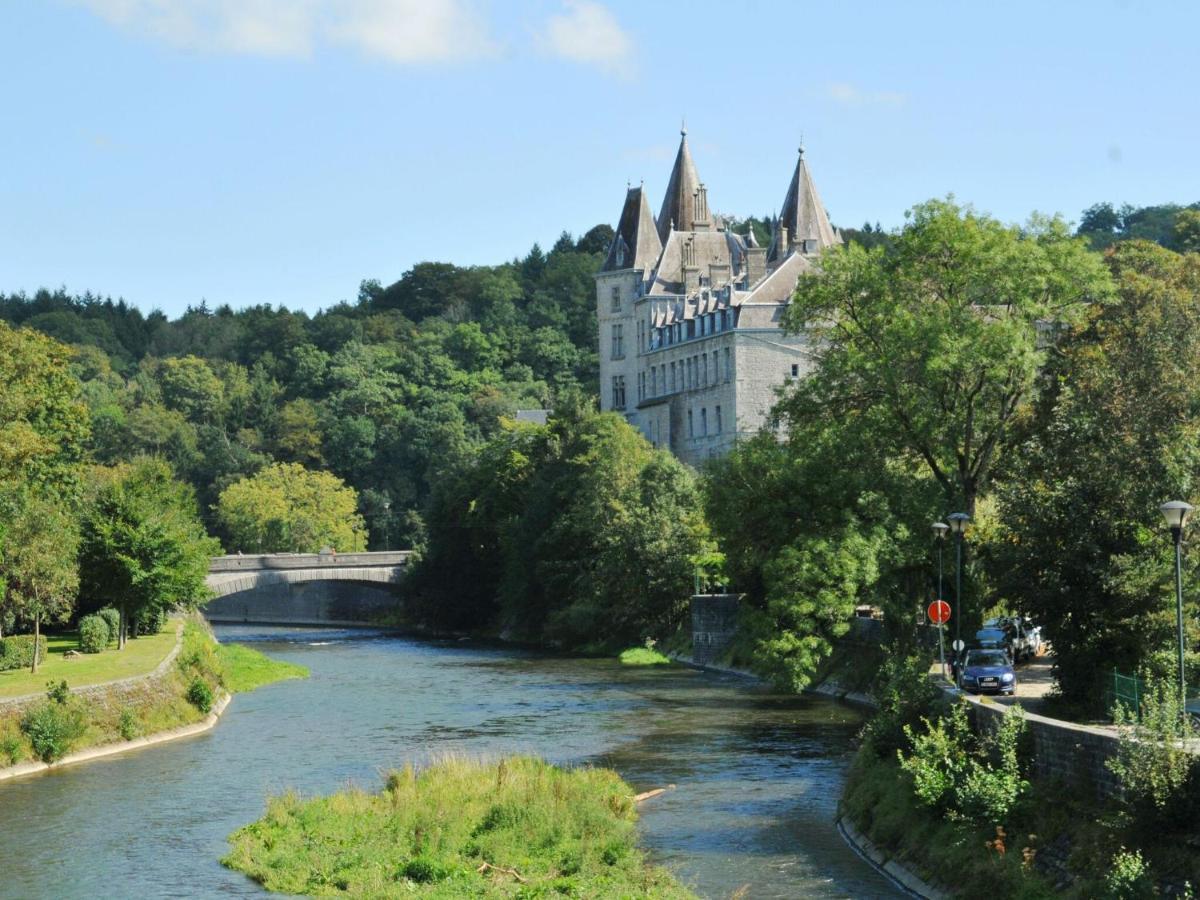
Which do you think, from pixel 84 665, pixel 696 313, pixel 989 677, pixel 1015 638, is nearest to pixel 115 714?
pixel 84 665

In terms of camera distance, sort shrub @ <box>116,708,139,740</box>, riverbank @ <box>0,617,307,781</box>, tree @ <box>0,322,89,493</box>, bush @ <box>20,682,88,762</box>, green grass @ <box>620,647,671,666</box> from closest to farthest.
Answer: riverbank @ <box>0,617,307,781</box> → bush @ <box>20,682,88,762</box> → shrub @ <box>116,708,139,740</box> → tree @ <box>0,322,89,493</box> → green grass @ <box>620,647,671,666</box>

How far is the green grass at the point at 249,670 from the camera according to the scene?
65219mm

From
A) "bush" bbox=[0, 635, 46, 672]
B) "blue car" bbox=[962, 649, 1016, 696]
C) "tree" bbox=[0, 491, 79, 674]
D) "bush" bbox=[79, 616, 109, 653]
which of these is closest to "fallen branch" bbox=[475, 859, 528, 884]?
"blue car" bbox=[962, 649, 1016, 696]

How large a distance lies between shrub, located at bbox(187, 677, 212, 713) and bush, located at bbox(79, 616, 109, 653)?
251 inches

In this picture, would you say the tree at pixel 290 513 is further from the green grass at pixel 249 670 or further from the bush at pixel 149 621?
the bush at pixel 149 621

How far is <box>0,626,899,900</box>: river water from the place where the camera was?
105ft

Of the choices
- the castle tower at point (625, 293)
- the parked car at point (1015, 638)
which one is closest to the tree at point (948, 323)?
the parked car at point (1015, 638)

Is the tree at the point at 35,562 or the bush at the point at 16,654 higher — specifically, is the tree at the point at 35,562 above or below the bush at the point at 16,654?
above

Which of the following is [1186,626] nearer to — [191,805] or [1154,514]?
[1154,514]

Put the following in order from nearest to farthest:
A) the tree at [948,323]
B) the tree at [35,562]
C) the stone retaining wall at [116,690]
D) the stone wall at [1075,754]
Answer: the stone wall at [1075,754] < the stone retaining wall at [116,690] < the tree at [948,323] < the tree at [35,562]

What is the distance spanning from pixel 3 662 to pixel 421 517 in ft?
275

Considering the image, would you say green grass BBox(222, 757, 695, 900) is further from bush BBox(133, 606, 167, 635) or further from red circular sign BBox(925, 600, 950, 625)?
bush BBox(133, 606, 167, 635)

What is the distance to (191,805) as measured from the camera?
128 feet

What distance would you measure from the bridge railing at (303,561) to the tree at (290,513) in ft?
59.6
